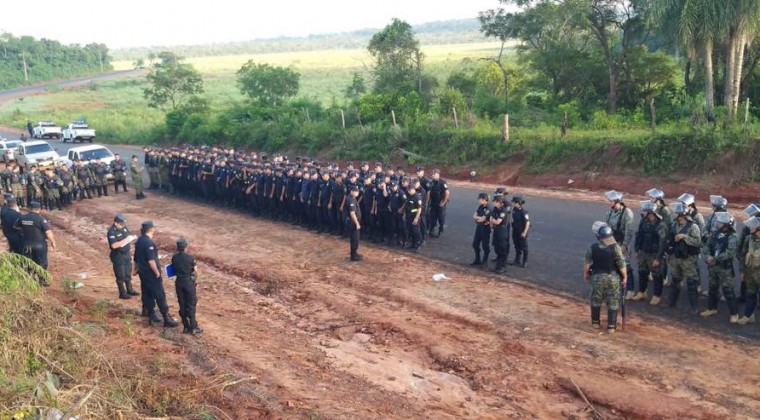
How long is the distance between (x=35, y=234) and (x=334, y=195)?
666cm

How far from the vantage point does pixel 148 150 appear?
2664 cm

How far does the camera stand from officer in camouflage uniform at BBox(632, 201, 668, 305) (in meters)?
10.4

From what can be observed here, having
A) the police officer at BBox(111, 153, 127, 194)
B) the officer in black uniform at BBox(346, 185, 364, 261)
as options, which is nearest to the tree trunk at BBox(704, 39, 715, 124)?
the officer in black uniform at BBox(346, 185, 364, 261)

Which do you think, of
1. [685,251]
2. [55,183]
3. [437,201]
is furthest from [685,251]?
[55,183]

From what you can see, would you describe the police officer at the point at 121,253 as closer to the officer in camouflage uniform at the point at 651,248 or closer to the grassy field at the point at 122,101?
the officer in camouflage uniform at the point at 651,248

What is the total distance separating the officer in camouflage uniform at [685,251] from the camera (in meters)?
9.91

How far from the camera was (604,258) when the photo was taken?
9.42 m

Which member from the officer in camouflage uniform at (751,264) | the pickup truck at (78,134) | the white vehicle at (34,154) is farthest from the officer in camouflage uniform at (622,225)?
the pickup truck at (78,134)

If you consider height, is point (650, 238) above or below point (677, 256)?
above

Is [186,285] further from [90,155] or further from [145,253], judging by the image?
[90,155]

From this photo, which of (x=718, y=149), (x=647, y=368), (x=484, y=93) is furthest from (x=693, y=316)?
(x=484, y=93)

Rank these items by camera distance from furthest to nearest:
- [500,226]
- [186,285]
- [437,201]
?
[437,201]
[500,226]
[186,285]

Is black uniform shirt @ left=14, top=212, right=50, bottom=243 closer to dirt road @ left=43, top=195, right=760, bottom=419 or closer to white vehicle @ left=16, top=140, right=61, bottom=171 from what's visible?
dirt road @ left=43, top=195, right=760, bottom=419

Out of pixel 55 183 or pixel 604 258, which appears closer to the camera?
pixel 604 258
